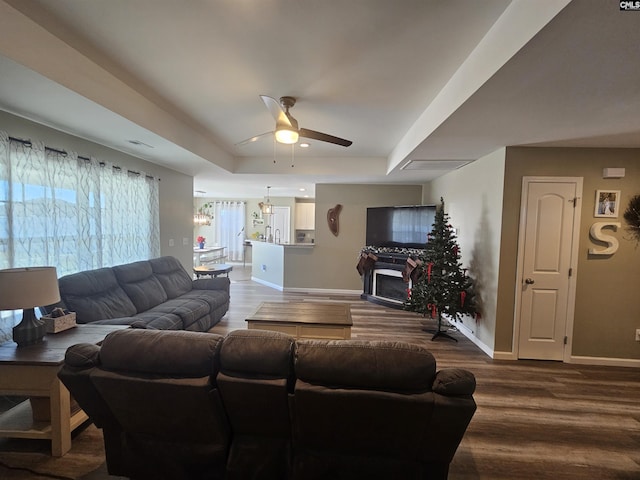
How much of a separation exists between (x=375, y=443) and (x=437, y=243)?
3.10m

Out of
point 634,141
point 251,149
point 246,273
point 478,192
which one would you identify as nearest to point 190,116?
point 251,149

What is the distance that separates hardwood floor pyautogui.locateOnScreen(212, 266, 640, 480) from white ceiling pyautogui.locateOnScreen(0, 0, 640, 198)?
2.48m

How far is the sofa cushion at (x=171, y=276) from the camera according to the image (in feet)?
13.5

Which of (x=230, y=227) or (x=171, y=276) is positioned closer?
(x=171, y=276)

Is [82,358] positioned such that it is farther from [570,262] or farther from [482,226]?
[570,262]

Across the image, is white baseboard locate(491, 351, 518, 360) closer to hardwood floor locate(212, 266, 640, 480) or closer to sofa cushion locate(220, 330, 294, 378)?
hardwood floor locate(212, 266, 640, 480)

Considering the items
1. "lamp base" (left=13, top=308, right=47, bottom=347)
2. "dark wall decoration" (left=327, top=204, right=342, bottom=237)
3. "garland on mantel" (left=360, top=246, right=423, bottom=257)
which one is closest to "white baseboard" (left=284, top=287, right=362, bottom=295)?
"garland on mantel" (left=360, top=246, right=423, bottom=257)

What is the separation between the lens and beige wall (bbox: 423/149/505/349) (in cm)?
351

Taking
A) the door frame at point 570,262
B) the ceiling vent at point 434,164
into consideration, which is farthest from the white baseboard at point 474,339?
the ceiling vent at point 434,164

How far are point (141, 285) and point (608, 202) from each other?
5.60m

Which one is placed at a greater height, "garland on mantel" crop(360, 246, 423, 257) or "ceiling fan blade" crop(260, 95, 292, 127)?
"ceiling fan blade" crop(260, 95, 292, 127)

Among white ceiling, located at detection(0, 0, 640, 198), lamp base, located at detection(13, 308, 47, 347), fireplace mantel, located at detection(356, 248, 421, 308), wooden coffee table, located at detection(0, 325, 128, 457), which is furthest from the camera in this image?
fireplace mantel, located at detection(356, 248, 421, 308)

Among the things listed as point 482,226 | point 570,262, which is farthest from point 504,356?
point 482,226

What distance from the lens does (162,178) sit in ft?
15.9
